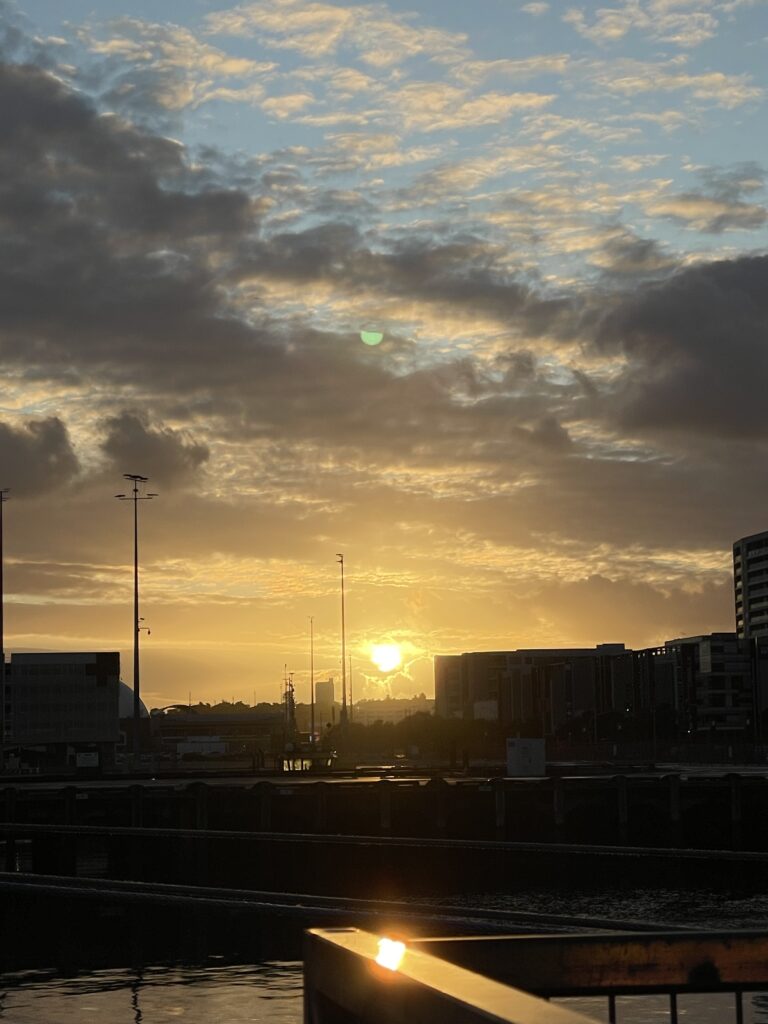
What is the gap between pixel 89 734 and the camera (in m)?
149

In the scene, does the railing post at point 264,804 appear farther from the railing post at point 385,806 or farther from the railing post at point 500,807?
the railing post at point 500,807

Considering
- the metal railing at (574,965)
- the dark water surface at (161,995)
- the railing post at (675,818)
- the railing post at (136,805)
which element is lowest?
the railing post at (675,818)

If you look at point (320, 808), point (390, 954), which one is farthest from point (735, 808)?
point (390, 954)

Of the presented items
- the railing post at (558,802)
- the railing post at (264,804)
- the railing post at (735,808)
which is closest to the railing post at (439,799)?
the railing post at (558,802)

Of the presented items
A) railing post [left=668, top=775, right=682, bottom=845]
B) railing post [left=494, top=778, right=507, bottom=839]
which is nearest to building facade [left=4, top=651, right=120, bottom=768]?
railing post [left=494, top=778, right=507, bottom=839]

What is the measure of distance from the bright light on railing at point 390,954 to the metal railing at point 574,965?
0.02 m

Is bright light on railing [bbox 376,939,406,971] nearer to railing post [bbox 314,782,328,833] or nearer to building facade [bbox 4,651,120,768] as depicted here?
railing post [bbox 314,782,328,833]

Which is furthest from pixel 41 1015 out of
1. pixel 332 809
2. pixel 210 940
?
pixel 332 809

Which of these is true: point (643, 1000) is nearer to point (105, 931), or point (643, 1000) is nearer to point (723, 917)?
point (105, 931)

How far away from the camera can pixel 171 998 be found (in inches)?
606

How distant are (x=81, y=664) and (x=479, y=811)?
288 ft

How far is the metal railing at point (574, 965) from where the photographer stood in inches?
205

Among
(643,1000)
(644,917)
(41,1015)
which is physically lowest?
(644,917)

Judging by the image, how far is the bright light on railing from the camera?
4.76 m
